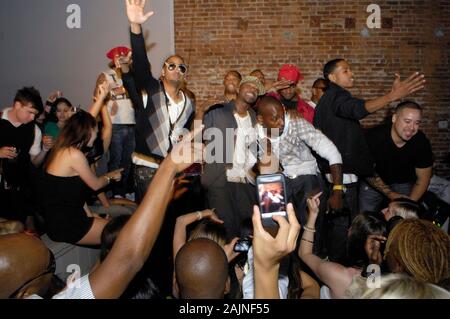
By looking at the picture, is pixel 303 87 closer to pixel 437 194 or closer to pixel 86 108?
pixel 437 194

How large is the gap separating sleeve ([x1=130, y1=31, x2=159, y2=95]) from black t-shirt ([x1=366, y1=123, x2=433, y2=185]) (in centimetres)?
209

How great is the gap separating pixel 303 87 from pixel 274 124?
3.36 meters

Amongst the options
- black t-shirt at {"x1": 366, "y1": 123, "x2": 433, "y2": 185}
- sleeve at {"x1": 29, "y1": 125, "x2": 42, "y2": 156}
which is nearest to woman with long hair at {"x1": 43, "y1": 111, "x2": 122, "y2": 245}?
sleeve at {"x1": 29, "y1": 125, "x2": 42, "y2": 156}

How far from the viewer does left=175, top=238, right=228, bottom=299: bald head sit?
1.60 m

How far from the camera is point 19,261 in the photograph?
4.97 ft

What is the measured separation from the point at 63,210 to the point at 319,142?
2.04 meters

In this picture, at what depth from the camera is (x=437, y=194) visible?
502cm

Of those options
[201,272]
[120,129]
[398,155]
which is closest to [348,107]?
[398,155]

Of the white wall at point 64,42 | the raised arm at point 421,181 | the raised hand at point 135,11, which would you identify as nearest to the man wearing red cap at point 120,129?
the white wall at point 64,42

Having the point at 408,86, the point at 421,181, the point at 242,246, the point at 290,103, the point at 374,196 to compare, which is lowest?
the point at 374,196

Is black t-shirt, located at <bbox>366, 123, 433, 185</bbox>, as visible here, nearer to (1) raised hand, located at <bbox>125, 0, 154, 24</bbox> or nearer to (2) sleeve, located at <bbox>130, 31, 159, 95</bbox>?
(2) sleeve, located at <bbox>130, 31, 159, 95</bbox>

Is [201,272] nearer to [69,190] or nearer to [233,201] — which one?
[69,190]
